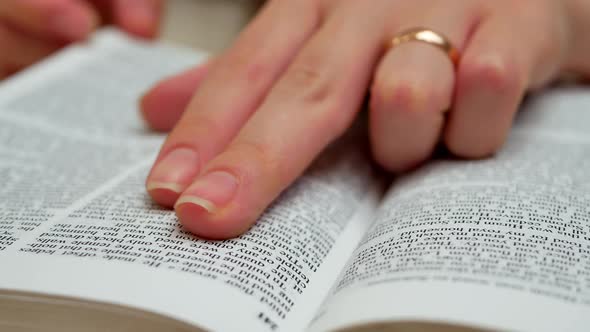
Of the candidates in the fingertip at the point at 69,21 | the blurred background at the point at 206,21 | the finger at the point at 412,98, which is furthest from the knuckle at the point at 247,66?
the blurred background at the point at 206,21

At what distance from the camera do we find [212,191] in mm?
371

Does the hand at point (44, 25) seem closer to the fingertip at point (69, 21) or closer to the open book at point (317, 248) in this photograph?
the fingertip at point (69, 21)

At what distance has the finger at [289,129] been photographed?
0.37 metres

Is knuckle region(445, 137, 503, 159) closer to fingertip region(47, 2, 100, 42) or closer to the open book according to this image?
the open book

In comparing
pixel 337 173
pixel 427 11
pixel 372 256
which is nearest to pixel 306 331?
pixel 372 256

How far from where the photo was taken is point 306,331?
0.32 meters

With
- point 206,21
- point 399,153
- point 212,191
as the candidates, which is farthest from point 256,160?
point 206,21

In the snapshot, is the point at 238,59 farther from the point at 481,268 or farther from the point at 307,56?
the point at 481,268

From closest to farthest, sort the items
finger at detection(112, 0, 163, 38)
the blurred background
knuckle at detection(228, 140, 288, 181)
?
1. knuckle at detection(228, 140, 288, 181)
2. finger at detection(112, 0, 163, 38)
3. the blurred background

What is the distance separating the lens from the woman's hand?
40cm

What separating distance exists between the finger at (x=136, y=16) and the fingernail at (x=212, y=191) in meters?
0.61

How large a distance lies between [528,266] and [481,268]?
0.09ft

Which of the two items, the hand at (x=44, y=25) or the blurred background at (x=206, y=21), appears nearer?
the hand at (x=44, y=25)

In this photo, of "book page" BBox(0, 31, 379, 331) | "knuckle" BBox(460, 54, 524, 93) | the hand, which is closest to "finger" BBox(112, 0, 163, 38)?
the hand
